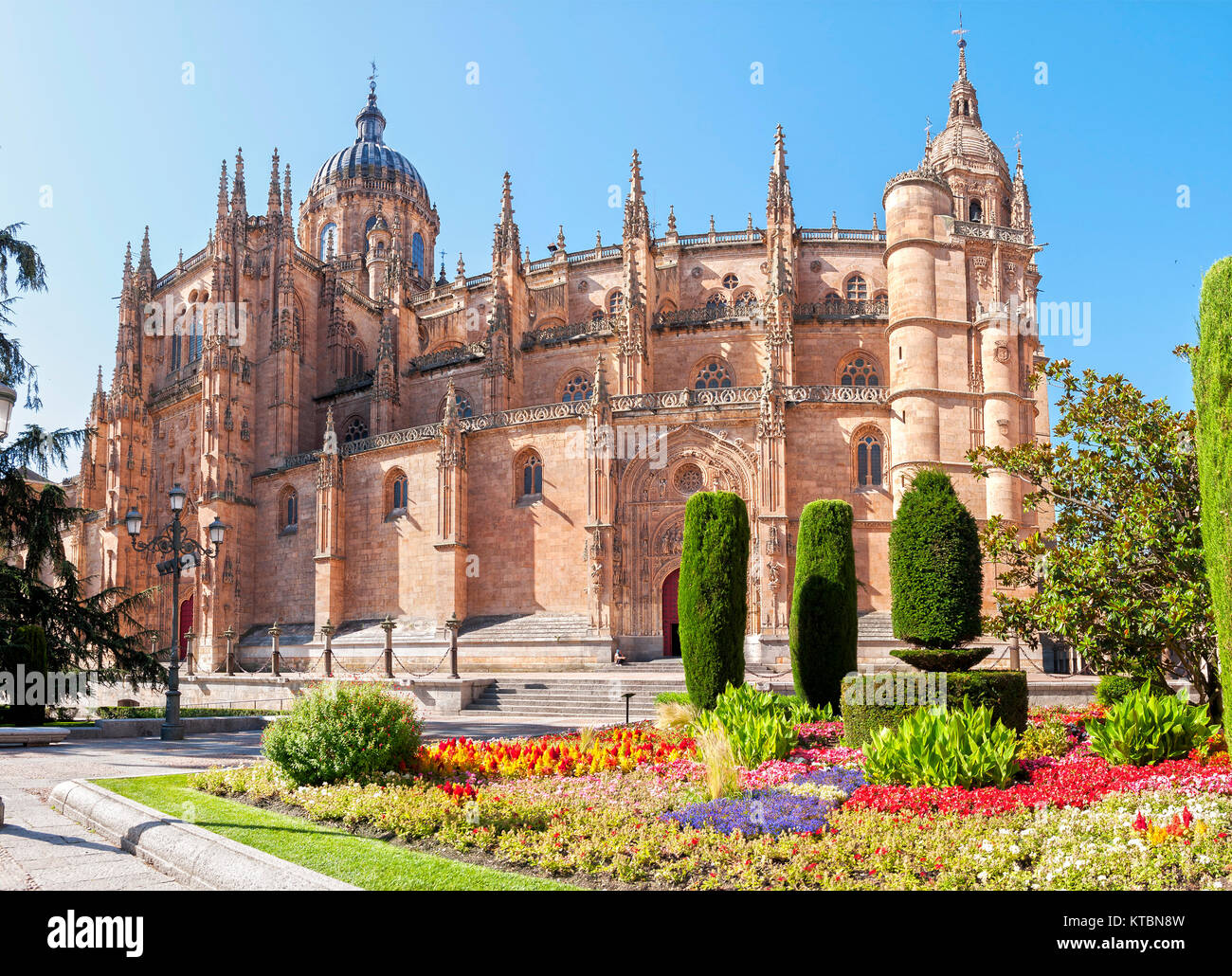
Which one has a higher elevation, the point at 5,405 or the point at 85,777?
the point at 5,405

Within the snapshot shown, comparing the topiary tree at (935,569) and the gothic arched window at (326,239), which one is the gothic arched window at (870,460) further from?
the gothic arched window at (326,239)

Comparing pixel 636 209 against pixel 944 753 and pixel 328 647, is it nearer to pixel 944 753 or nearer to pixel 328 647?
pixel 328 647

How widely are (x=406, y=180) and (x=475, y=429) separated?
108ft

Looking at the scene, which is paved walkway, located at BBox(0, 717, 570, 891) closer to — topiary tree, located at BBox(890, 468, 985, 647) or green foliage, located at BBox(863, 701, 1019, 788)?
green foliage, located at BBox(863, 701, 1019, 788)

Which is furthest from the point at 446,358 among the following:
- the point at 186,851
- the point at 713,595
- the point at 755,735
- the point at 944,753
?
the point at 186,851

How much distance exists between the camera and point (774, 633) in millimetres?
29359

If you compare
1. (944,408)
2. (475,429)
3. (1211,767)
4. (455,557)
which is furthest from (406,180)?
(1211,767)

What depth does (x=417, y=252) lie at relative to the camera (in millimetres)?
62062

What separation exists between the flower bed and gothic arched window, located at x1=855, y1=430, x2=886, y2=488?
2073 centimetres

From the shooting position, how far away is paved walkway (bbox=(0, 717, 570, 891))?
7031mm

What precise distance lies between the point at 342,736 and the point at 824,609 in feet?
35.7
